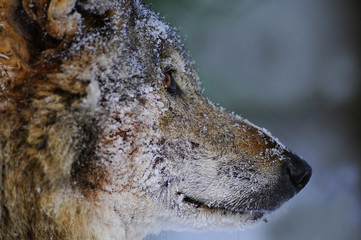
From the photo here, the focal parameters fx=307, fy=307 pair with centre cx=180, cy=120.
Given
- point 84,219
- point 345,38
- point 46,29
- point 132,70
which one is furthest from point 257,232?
point 46,29

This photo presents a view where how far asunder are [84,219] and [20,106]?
0.43 metres

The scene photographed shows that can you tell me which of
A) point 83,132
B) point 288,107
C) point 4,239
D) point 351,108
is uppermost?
point 351,108

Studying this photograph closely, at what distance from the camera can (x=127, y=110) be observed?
102 centimetres

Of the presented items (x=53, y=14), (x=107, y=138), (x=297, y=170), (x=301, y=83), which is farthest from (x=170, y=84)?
(x=301, y=83)

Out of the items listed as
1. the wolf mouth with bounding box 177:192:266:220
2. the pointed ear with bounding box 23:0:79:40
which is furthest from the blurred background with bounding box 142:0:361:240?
the pointed ear with bounding box 23:0:79:40

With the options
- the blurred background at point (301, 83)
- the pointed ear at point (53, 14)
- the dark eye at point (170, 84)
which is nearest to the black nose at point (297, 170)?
the dark eye at point (170, 84)

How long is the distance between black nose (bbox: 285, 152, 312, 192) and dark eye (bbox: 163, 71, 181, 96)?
1.77 ft

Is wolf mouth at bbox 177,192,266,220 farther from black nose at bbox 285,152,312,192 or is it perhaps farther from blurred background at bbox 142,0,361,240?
blurred background at bbox 142,0,361,240

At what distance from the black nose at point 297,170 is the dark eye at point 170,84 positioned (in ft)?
1.77

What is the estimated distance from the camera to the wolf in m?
0.95

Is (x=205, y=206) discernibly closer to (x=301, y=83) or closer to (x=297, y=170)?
(x=297, y=170)

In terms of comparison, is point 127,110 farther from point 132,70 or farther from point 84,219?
point 84,219

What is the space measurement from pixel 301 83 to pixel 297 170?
164 cm

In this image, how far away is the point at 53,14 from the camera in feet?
3.02
